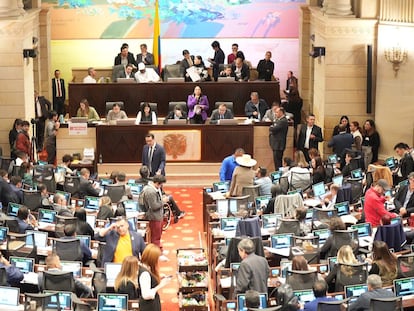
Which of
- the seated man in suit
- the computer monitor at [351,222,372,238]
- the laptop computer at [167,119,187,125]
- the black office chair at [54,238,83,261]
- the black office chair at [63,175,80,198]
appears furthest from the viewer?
the seated man in suit

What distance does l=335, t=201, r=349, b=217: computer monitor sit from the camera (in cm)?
1591

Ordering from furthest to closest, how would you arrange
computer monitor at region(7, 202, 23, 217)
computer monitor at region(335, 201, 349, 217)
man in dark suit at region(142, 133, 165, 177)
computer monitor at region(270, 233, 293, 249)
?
man in dark suit at region(142, 133, 165, 177) → computer monitor at region(335, 201, 349, 217) → computer monitor at region(7, 202, 23, 217) → computer monitor at region(270, 233, 293, 249)

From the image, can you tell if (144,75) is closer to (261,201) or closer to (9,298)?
(261,201)

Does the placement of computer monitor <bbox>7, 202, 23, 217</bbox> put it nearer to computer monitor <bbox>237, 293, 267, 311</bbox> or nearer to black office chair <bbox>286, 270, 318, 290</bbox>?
computer monitor <bbox>237, 293, 267, 311</bbox>

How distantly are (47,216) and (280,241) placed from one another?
12.8 feet

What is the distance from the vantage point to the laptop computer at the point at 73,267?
12.9 m

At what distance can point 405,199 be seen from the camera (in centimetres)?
1631

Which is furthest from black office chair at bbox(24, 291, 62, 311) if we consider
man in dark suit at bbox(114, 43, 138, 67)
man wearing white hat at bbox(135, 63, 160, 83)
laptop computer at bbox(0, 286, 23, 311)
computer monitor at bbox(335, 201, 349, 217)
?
man in dark suit at bbox(114, 43, 138, 67)

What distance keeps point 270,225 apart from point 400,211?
7.30 ft

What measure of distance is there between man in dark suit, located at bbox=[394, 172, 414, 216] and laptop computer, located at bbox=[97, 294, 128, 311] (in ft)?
19.8

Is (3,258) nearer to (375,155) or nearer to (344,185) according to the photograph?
(344,185)

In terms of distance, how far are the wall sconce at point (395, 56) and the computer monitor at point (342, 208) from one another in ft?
A: 20.9

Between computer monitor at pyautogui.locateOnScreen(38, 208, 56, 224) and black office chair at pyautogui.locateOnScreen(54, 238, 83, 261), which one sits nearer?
black office chair at pyautogui.locateOnScreen(54, 238, 83, 261)

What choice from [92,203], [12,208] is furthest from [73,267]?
[92,203]
